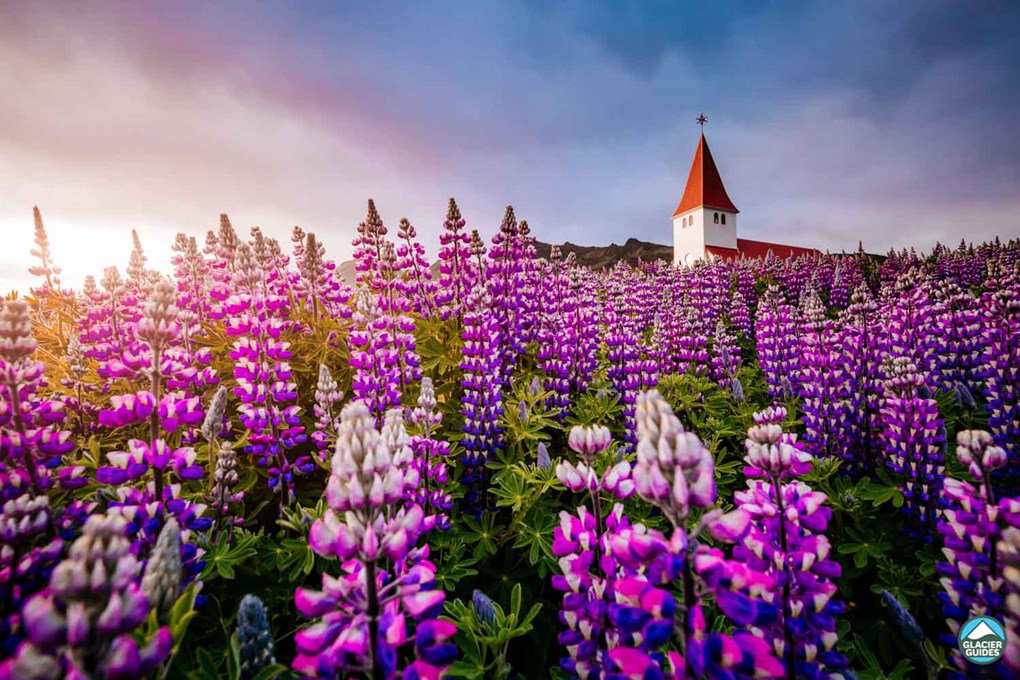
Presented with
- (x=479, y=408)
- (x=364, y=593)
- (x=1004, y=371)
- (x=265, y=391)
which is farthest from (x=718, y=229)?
(x=364, y=593)

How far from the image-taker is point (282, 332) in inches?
140

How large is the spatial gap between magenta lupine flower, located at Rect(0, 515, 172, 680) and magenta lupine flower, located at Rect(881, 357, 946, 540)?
169 inches

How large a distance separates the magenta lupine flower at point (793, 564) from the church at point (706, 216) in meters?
56.9

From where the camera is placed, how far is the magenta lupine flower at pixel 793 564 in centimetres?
156

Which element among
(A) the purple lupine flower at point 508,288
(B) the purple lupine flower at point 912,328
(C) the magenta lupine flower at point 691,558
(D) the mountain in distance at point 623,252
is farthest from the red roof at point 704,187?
(C) the magenta lupine flower at point 691,558

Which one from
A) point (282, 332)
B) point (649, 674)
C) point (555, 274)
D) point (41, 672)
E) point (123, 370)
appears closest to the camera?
A: point (41, 672)

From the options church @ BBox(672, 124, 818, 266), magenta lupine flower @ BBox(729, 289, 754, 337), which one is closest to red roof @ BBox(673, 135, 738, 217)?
church @ BBox(672, 124, 818, 266)

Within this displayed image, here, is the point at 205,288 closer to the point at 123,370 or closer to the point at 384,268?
the point at 384,268

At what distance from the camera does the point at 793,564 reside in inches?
65.8

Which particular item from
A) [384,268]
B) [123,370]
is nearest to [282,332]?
[123,370]

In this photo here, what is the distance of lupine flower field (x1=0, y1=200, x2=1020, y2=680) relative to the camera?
49.4 inches

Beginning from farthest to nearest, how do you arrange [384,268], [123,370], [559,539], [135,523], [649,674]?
[384,268] < [123,370] < [135,523] < [559,539] < [649,674]

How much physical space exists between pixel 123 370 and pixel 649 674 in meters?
3.06

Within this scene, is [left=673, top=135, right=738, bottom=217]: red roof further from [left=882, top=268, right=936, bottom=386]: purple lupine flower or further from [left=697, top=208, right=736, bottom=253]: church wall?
[left=882, top=268, right=936, bottom=386]: purple lupine flower
